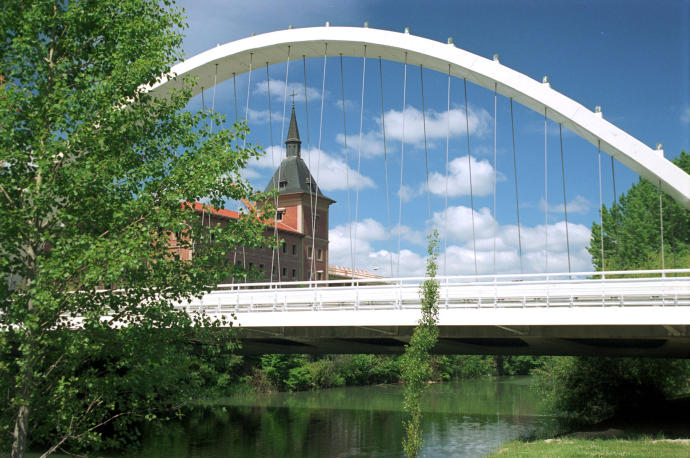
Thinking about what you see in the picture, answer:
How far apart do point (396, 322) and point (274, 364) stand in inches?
1694

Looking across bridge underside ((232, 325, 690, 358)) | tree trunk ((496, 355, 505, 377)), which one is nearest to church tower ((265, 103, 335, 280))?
tree trunk ((496, 355, 505, 377))

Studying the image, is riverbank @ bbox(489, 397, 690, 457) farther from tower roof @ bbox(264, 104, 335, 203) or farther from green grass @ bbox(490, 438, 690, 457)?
tower roof @ bbox(264, 104, 335, 203)

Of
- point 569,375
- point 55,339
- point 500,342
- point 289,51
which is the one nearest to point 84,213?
point 55,339

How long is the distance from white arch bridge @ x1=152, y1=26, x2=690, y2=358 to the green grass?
343 centimetres

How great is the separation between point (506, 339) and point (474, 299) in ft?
12.0

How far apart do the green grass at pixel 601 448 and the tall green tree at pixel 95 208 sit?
47.1ft

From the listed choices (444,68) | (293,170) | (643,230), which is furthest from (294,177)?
(444,68)

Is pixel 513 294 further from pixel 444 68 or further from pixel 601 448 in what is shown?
pixel 444 68

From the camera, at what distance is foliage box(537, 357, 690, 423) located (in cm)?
3469

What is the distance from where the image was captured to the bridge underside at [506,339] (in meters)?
22.2

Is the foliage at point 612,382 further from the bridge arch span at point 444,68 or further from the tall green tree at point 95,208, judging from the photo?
the tall green tree at point 95,208

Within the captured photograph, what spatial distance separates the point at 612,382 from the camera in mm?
34688

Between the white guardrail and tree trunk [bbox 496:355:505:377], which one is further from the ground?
the white guardrail

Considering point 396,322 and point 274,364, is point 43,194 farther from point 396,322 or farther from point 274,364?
point 274,364
